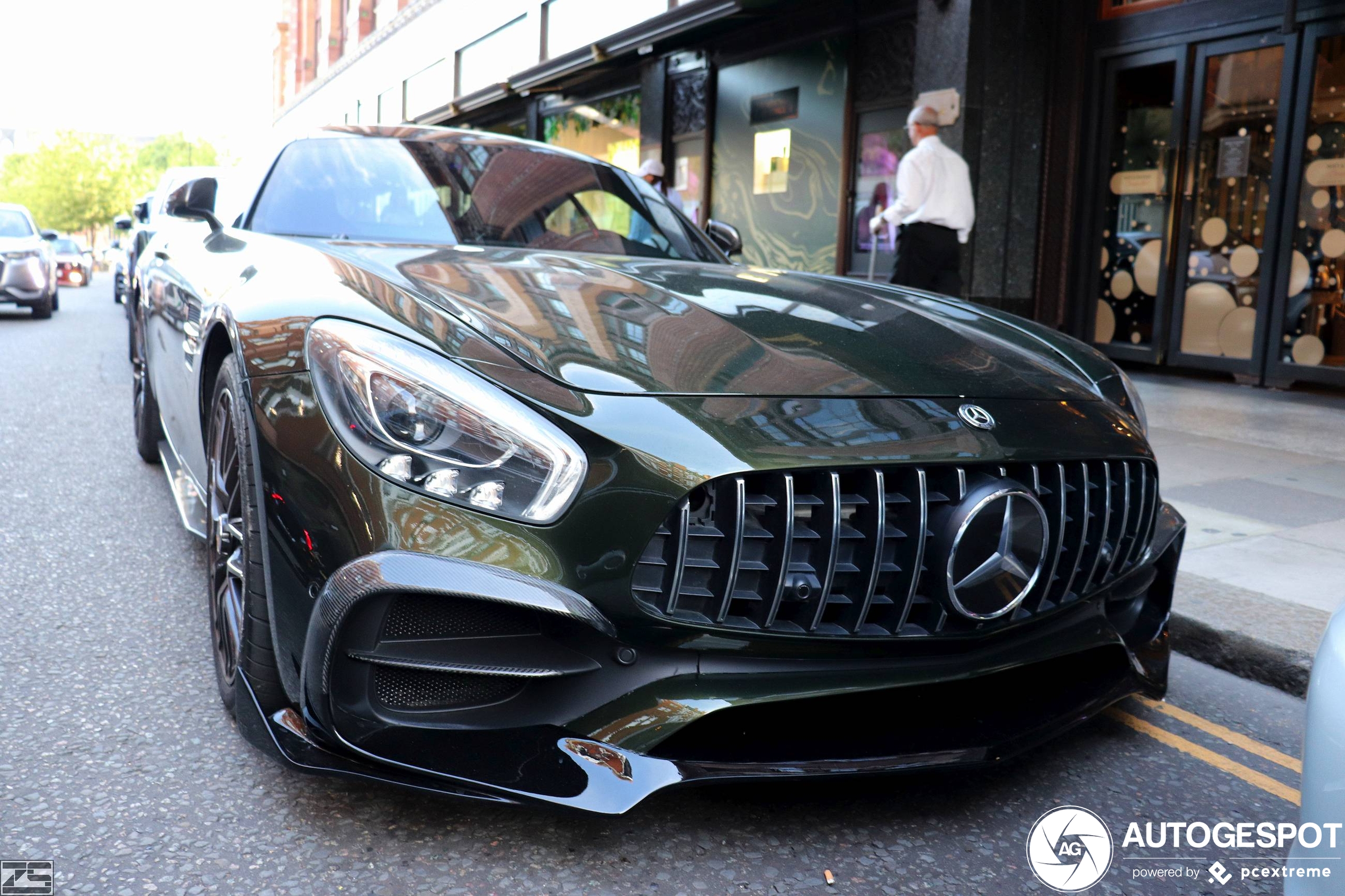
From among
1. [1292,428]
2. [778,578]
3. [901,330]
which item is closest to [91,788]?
[778,578]

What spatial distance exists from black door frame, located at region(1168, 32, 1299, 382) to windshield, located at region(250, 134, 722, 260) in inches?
236

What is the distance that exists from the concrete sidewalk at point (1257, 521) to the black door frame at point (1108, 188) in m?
1.09

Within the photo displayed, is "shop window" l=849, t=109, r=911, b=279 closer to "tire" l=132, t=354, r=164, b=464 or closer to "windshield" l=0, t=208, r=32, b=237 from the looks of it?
"tire" l=132, t=354, r=164, b=464

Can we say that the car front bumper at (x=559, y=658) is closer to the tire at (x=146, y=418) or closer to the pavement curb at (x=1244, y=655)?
the pavement curb at (x=1244, y=655)

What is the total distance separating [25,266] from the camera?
1534 centimetres

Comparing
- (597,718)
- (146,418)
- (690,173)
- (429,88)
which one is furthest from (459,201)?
(429,88)

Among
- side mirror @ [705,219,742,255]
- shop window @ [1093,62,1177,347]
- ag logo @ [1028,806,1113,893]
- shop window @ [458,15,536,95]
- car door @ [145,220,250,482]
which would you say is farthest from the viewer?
shop window @ [458,15,536,95]

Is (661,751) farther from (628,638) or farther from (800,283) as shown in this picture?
(800,283)

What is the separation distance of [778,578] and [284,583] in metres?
0.86

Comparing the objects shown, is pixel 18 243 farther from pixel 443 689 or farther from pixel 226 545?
pixel 443 689

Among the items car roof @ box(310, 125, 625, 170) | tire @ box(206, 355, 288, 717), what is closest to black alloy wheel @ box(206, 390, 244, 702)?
tire @ box(206, 355, 288, 717)

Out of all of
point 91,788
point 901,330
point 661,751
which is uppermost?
point 901,330

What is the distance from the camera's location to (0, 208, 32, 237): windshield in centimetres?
1619

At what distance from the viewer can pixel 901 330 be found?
2592 mm
